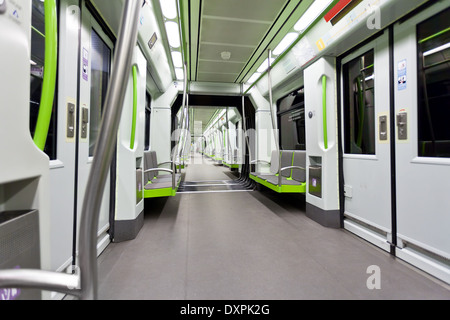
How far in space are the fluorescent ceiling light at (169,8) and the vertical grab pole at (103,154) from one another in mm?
2446

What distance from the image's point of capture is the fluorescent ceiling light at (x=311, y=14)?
7.49ft

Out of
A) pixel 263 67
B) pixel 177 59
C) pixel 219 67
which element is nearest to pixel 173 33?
pixel 177 59

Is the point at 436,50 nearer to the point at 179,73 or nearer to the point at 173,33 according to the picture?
the point at 173,33

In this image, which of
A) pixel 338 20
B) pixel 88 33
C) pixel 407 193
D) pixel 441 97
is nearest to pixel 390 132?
pixel 441 97

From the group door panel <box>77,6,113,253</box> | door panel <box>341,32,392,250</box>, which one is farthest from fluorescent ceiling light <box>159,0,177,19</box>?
door panel <box>341,32,392,250</box>

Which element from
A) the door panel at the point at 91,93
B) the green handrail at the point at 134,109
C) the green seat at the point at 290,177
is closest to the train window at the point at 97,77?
the door panel at the point at 91,93

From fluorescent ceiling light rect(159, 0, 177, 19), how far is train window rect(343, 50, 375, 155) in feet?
7.93

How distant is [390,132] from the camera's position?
201 centimetres

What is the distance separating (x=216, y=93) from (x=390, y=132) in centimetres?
401

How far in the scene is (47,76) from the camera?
83 centimetres

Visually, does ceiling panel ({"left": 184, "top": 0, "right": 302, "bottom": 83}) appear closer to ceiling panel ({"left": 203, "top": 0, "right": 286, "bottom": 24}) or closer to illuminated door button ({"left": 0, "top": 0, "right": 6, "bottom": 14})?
ceiling panel ({"left": 203, "top": 0, "right": 286, "bottom": 24})

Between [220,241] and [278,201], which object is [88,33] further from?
[278,201]

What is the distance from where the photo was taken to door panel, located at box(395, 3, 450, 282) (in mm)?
1618

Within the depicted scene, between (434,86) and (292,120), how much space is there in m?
2.63
